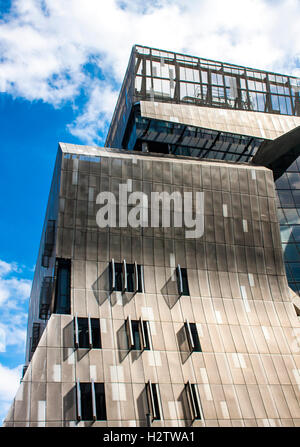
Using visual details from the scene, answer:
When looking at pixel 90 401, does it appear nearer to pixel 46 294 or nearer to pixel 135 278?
pixel 135 278

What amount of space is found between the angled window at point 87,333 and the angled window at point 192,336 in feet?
22.1

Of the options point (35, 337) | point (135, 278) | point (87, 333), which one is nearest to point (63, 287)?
point (87, 333)

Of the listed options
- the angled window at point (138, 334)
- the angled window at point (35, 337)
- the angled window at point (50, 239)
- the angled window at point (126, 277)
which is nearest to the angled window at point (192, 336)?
the angled window at point (138, 334)

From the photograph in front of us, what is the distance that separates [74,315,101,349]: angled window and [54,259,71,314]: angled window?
5.47 feet

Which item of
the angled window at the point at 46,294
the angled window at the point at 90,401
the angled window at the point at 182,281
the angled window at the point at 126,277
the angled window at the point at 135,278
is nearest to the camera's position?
the angled window at the point at 90,401

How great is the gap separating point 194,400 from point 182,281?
9.66m

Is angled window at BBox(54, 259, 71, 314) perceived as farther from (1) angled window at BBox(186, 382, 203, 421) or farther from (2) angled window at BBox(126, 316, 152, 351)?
(1) angled window at BBox(186, 382, 203, 421)

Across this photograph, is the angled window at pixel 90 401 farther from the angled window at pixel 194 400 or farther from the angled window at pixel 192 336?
the angled window at pixel 192 336

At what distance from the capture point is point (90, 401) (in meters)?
30.7

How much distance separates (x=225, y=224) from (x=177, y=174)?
6.17 metres

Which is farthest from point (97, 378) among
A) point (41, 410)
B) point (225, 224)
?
point (225, 224)

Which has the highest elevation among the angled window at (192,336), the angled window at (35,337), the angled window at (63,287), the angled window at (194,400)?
the angled window at (35,337)

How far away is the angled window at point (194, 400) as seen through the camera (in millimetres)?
31875

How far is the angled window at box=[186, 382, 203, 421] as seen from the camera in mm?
31875
